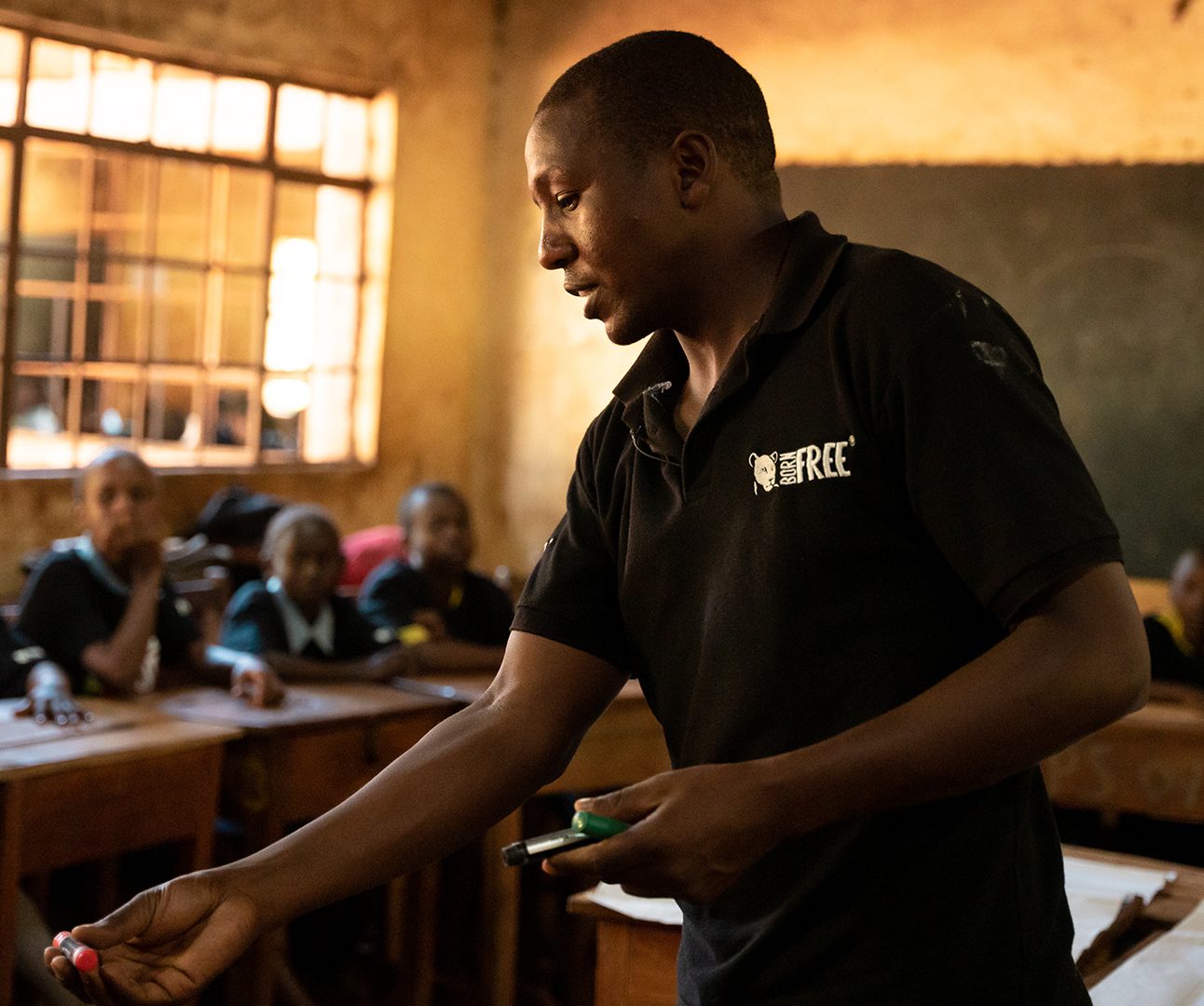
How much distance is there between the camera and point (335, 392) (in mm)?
6754

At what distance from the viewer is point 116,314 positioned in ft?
19.2

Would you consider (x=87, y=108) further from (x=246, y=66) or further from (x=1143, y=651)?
(x=1143, y=651)

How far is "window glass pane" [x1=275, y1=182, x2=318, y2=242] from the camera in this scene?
6379 mm

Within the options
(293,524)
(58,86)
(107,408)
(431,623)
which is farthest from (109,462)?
(58,86)

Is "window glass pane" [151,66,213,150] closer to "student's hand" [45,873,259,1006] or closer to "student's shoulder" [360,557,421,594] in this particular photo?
"student's shoulder" [360,557,421,594]

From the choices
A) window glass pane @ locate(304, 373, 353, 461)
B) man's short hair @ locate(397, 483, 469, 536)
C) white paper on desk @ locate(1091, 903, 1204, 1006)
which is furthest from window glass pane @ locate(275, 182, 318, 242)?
white paper on desk @ locate(1091, 903, 1204, 1006)

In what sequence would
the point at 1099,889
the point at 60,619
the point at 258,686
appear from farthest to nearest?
the point at 60,619
the point at 258,686
the point at 1099,889

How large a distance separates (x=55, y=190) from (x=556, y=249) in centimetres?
514

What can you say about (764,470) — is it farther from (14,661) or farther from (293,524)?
(293,524)

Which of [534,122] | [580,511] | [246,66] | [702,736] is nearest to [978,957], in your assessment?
[702,736]

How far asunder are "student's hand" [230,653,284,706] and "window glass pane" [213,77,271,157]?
3.06m

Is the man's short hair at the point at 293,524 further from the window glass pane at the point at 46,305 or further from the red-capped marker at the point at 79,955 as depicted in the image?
the red-capped marker at the point at 79,955

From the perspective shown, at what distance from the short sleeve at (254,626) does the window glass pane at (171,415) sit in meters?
2.06

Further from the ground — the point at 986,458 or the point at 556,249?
the point at 556,249
